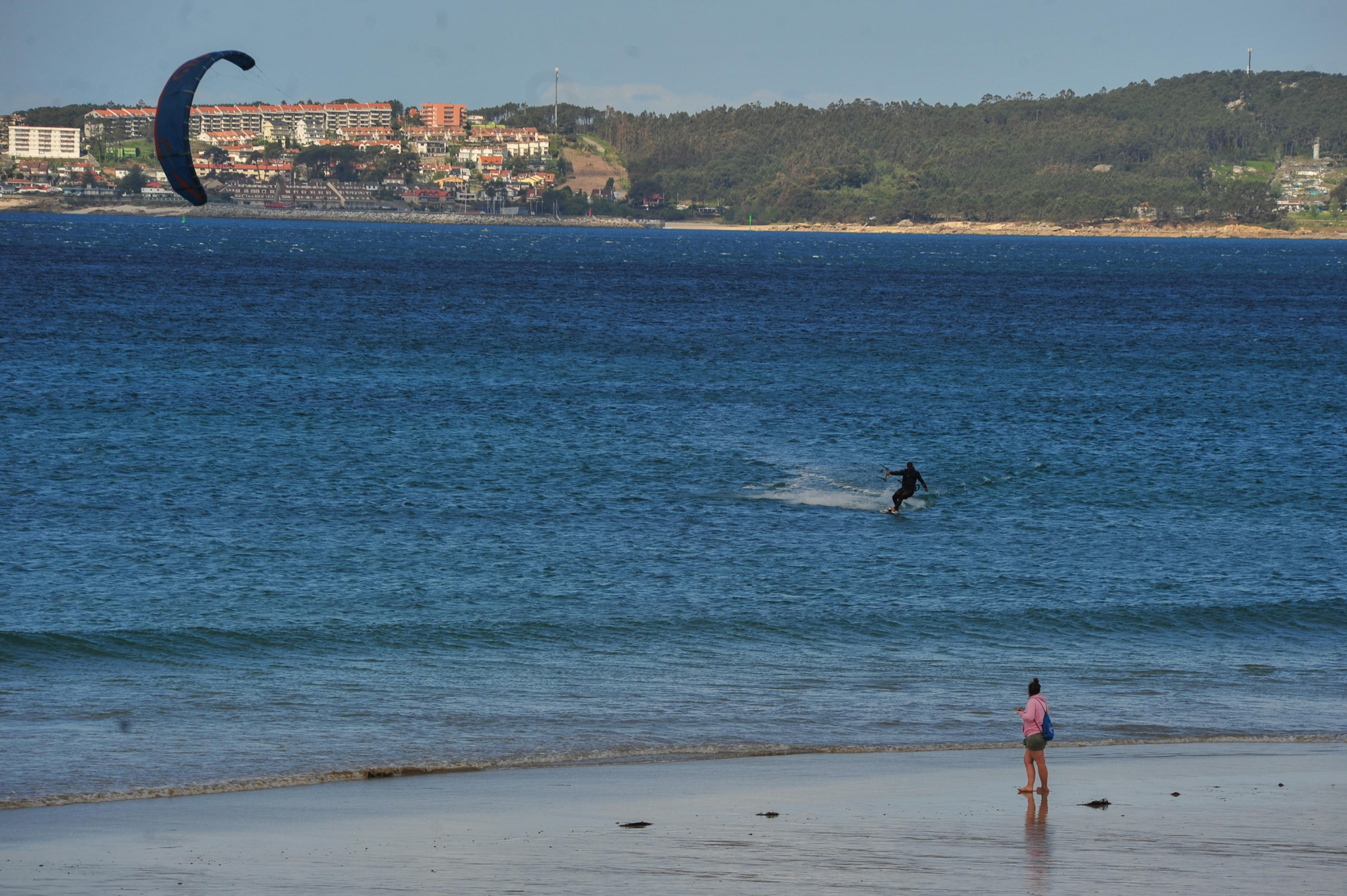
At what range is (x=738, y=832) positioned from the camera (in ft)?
44.1

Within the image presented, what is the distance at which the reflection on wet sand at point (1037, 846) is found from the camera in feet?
38.9

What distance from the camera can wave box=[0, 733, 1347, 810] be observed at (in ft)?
50.0

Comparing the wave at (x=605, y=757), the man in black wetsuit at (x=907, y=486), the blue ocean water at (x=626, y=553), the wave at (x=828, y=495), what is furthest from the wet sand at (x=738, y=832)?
the wave at (x=828, y=495)

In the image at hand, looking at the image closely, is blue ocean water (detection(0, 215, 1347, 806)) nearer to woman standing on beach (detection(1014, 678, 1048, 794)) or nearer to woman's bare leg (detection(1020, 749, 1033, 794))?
woman standing on beach (detection(1014, 678, 1048, 794))

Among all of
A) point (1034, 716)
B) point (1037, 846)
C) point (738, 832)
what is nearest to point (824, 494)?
point (1034, 716)

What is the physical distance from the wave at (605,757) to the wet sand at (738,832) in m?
0.28

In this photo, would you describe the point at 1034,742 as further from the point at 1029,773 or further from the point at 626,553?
the point at 626,553

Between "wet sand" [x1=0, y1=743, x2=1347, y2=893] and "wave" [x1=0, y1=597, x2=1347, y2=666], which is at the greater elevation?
"wet sand" [x1=0, y1=743, x2=1347, y2=893]

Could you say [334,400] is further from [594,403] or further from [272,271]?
[272,271]

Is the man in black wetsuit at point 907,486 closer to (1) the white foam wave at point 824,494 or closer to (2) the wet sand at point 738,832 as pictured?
(1) the white foam wave at point 824,494

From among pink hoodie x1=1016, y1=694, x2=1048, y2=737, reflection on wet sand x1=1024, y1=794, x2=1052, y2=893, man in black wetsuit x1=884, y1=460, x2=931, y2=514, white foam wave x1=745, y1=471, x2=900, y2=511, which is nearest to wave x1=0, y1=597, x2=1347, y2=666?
man in black wetsuit x1=884, y1=460, x2=931, y2=514

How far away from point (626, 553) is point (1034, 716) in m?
16.6

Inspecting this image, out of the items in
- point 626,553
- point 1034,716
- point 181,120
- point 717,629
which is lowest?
point 717,629

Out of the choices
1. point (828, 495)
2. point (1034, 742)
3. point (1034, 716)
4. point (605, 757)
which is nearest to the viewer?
point (1034, 742)
